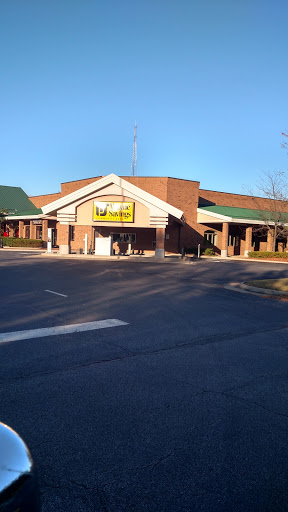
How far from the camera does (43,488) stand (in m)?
2.82

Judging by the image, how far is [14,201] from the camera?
56156 millimetres

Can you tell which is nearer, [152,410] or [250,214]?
[152,410]

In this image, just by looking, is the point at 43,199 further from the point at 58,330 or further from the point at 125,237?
the point at 58,330

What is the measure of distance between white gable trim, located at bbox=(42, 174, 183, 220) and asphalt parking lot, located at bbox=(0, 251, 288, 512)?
2231cm

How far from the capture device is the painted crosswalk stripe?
7078 millimetres

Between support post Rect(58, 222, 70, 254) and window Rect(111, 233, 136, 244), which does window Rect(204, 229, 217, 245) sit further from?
support post Rect(58, 222, 70, 254)

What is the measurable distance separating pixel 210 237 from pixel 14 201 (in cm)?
2913

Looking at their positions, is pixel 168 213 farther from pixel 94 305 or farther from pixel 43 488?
pixel 43 488

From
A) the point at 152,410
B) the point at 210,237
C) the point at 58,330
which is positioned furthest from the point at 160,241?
the point at 152,410

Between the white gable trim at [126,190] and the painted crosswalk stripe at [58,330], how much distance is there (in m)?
22.7

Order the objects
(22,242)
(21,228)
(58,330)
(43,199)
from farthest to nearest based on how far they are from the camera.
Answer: (43,199)
(21,228)
(22,242)
(58,330)

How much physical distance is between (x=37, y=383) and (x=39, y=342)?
2025mm

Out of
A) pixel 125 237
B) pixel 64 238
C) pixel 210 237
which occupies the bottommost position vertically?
pixel 64 238

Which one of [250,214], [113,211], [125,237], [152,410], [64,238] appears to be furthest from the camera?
[250,214]
